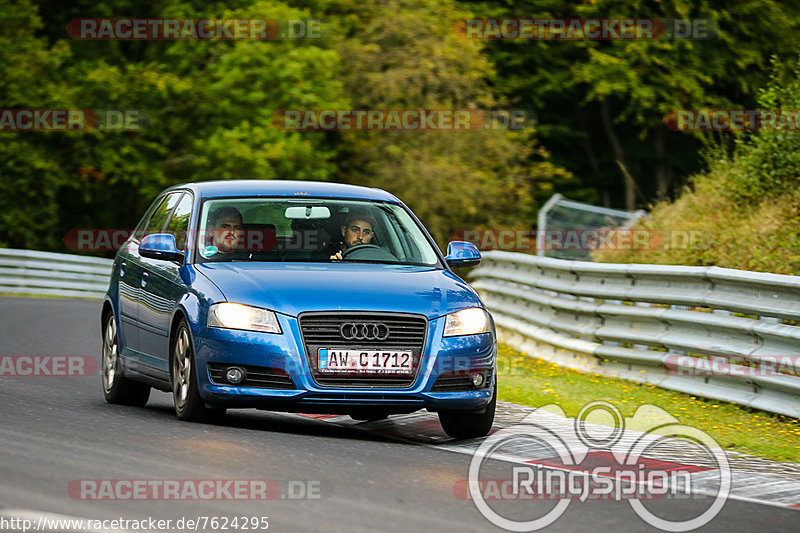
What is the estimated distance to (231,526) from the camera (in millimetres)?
6559

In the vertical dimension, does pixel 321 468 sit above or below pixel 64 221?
above

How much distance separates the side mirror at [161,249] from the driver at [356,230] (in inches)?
44.2

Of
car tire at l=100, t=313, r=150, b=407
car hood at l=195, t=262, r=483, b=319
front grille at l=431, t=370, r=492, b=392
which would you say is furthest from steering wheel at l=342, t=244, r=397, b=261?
car tire at l=100, t=313, r=150, b=407

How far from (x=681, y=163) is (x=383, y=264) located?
40.0 meters

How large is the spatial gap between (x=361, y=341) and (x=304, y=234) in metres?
Result: 1.46

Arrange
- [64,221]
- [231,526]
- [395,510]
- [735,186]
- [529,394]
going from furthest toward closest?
1. [64,221]
2. [735,186]
3. [529,394]
4. [395,510]
5. [231,526]

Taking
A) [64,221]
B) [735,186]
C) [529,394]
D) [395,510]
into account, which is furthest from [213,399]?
[64,221]

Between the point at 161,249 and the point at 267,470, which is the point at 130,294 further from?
the point at 267,470

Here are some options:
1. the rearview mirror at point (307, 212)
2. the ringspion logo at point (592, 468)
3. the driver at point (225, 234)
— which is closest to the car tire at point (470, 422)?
the ringspion logo at point (592, 468)

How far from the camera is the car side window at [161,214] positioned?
38.5 ft

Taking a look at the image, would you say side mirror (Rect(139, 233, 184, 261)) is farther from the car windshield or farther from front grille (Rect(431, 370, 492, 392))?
front grille (Rect(431, 370, 492, 392))

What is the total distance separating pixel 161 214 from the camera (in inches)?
471

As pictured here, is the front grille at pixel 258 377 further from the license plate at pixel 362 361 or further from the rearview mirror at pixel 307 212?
the rearview mirror at pixel 307 212

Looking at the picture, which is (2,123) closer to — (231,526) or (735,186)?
(735,186)
